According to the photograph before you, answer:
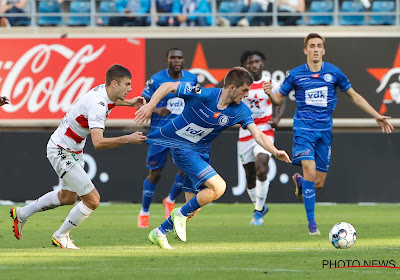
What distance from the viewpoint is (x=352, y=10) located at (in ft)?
68.3

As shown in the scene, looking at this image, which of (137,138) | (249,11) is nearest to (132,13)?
(249,11)

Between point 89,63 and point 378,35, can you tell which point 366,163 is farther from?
point 89,63

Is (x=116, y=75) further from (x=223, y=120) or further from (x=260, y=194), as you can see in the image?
(x=260, y=194)

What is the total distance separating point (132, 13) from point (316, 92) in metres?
9.34

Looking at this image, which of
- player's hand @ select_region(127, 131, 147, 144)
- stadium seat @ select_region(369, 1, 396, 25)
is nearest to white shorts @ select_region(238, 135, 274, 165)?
player's hand @ select_region(127, 131, 147, 144)

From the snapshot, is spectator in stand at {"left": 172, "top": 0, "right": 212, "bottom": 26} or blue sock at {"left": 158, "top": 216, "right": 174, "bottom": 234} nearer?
blue sock at {"left": 158, "top": 216, "right": 174, "bottom": 234}

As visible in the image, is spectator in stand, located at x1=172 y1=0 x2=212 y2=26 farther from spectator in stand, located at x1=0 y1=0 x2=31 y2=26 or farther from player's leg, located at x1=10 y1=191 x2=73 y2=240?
player's leg, located at x1=10 y1=191 x2=73 y2=240

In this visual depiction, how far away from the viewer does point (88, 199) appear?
9.26 m

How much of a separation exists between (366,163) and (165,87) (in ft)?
33.5

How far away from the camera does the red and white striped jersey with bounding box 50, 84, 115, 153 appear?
29.3 feet

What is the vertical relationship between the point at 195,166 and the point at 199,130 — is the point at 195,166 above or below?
below

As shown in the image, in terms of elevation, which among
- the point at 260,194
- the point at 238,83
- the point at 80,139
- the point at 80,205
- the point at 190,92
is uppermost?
the point at 238,83

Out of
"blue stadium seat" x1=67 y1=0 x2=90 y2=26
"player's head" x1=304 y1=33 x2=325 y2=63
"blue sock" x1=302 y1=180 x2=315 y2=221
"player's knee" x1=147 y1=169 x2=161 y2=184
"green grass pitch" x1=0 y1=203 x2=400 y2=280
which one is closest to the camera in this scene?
"green grass pitch" x1=0 y1=203 x2=400 y2=280

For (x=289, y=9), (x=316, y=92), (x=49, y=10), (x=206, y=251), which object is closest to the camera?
(x=206, y=251)
